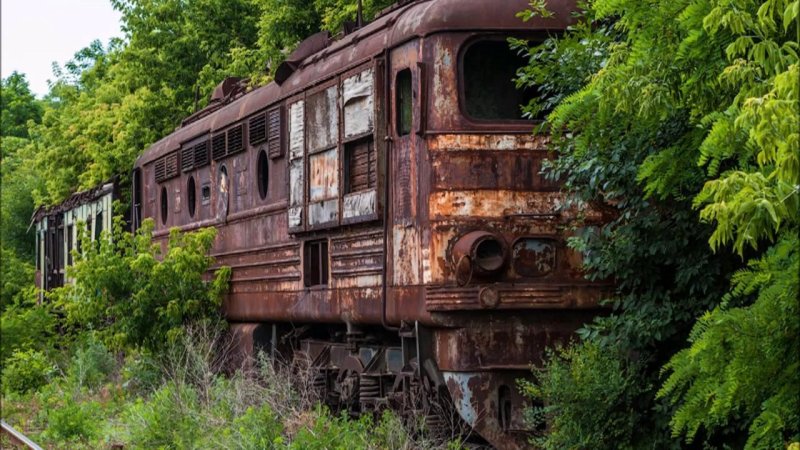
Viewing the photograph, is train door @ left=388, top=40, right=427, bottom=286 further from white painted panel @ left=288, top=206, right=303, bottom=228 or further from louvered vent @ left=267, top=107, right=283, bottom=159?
louvered vent @ left=267, top=107, right=283, bottom=159

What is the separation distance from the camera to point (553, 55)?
34.3 ft

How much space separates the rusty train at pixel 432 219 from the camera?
11.1 meters

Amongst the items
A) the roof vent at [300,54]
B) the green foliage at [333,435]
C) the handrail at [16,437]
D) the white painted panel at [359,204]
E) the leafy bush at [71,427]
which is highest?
the roof vent at [300,54]

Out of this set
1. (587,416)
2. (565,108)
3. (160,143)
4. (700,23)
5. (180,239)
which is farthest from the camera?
(160,143)

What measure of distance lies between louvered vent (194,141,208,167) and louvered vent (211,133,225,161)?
1.04 ft

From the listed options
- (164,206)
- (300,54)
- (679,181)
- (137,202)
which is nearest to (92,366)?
(137,202)

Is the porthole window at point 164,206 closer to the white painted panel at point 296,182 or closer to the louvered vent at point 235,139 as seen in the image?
the louvered vent at point 235,139

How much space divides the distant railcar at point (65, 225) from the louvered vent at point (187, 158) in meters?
5.67

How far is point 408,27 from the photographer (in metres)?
11.7

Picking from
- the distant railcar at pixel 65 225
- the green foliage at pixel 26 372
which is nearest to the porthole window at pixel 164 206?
the distant railcar at pixel 65 225

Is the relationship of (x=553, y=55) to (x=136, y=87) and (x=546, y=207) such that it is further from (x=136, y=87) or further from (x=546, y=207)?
(x=136, y=87)

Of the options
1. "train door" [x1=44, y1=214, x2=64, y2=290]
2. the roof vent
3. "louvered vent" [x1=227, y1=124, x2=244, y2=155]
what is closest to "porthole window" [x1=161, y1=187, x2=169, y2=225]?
"louvered vent" [x1=227, y1=124, x2=244, y2=155]

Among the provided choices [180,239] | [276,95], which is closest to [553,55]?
[276,95]

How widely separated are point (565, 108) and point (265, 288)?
6938 mm
